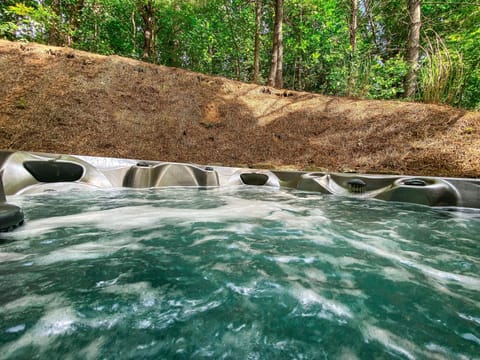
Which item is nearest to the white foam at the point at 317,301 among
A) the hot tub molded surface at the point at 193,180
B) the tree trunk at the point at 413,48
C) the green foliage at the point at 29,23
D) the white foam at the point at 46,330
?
the white foam at the point at 46,330

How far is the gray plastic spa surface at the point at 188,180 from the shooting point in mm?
2309

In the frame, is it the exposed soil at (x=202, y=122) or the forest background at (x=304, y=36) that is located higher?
the forest background at (x=304, y=36)

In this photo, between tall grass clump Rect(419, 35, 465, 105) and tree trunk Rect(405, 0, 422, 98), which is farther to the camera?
tree trunk Rect(405, 0, 422, 98)

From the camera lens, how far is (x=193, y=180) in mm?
3441

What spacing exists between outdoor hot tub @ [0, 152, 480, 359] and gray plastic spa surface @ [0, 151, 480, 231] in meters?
0.30

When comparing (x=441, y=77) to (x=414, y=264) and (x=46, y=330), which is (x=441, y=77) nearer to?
(x=414, y=264)

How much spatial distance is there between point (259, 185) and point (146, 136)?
9.29 feet

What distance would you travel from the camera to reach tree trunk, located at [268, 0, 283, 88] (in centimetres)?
626

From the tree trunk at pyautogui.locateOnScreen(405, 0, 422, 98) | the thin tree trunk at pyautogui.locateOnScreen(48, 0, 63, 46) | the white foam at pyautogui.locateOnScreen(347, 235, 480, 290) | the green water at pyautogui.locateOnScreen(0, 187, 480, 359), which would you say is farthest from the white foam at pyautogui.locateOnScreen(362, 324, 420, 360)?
the thin tree trunk at pyautogui.locateOnScreen(48, 0, 63, 46)

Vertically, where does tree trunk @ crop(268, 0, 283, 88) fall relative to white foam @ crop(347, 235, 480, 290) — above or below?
above

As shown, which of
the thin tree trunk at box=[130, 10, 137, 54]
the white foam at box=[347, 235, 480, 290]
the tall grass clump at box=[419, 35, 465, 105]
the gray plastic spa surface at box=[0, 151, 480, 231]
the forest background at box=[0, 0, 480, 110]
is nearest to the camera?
the white foam at box=[347, 235, 480, 290]

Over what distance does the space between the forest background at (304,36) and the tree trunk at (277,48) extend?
0.03 metres

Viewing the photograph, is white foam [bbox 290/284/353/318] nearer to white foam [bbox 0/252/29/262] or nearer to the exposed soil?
white foam [bbox 0/252/29/262]

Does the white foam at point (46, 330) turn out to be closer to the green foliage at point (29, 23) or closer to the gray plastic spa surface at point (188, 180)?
the gray plastic spa surface at point (188, 180)
